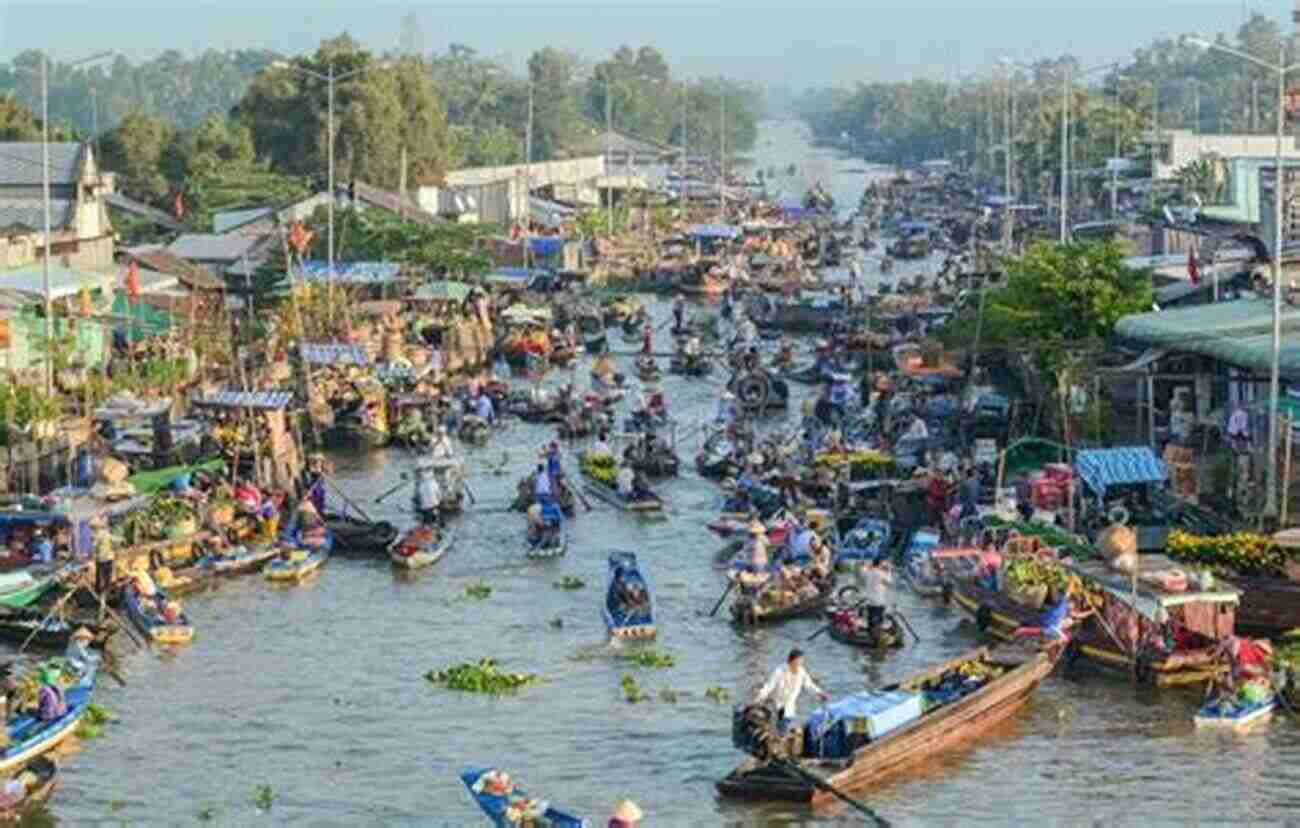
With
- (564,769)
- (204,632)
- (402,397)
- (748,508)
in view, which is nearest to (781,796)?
(564,769)

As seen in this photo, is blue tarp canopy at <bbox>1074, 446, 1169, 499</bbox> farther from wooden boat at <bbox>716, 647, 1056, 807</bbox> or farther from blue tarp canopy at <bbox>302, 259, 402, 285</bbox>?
blue tarp canopy at <bbox>302, 259, 402, 285</bbox>

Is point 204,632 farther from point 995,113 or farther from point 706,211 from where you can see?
point 995,113

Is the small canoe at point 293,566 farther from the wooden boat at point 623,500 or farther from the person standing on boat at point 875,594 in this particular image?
the person standing on boat at point 875,594

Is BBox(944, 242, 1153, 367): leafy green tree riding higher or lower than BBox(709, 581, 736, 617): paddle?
higher

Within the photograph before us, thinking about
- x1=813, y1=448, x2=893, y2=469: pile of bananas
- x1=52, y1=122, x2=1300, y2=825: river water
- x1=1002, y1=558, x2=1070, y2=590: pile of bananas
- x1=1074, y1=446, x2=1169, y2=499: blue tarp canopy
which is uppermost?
x1=1074, y1=446, x2=1169, y2=499: blue tarp canopy

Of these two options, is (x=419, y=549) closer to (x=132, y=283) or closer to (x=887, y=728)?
(x=887, y=728)

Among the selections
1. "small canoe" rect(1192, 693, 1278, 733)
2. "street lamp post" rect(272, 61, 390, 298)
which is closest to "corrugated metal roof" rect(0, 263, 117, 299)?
"street lamp post" rect(272, 61, 390, 298)
